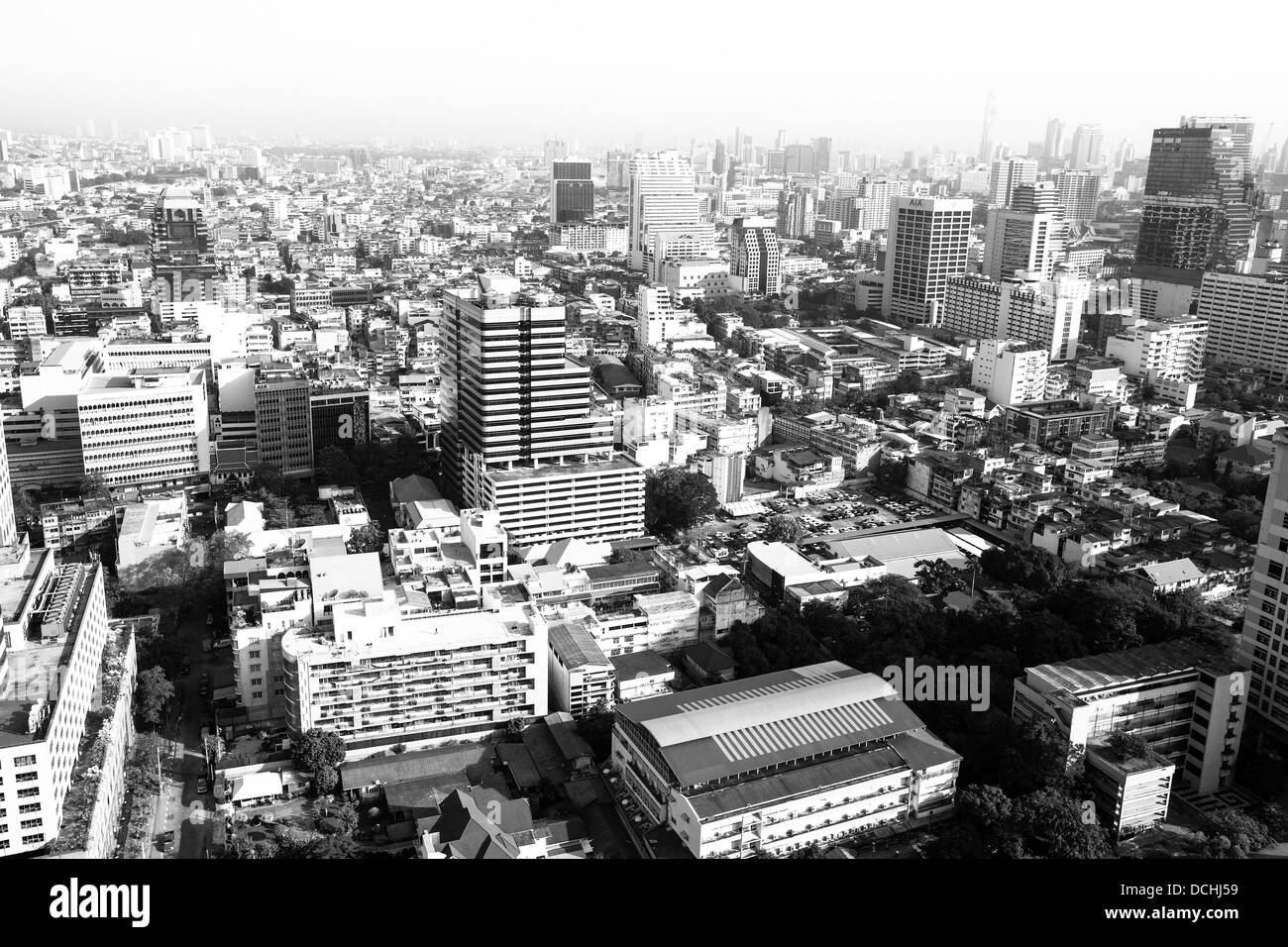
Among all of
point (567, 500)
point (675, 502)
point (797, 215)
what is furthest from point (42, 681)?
point (797, 215)

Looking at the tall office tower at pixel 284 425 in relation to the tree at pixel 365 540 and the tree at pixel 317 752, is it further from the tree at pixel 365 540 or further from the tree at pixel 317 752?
the tree at pixel 317 752

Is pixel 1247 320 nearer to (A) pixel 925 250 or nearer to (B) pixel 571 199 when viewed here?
(A) pixel 925 250

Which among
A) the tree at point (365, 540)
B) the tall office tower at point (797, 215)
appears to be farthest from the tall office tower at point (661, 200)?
the tree at point (365, 540)

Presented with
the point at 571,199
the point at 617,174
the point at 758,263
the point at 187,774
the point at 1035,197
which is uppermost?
the point at 617,174

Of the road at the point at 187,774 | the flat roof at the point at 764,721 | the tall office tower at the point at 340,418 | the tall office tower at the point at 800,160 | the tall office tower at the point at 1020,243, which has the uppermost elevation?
the tall office tower at the point at 800,160
